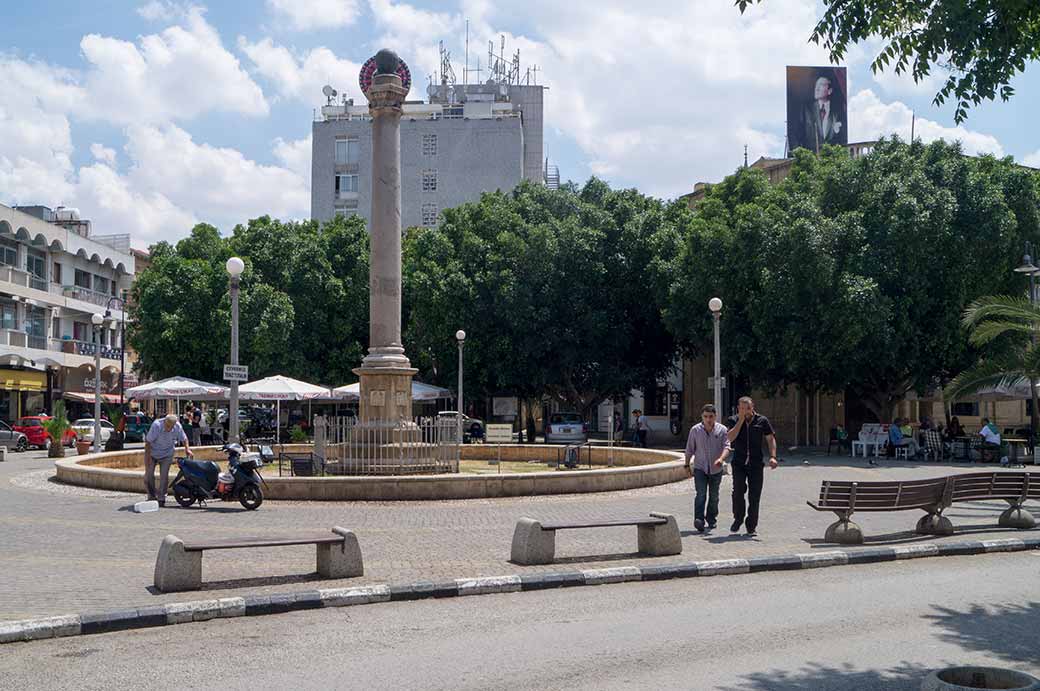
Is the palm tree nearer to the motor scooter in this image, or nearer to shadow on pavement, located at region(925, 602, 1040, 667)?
shadow on pavement, located at region(925, 602, 1040, 667)

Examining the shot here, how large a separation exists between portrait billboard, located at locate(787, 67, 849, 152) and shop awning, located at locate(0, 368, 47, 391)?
4697cm

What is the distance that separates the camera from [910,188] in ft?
113

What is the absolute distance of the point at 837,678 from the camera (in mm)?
6613

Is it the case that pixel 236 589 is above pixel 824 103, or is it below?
below

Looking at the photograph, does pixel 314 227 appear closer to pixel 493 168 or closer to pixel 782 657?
pixel 493 168

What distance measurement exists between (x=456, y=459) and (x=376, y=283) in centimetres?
412

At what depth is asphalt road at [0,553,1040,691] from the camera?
6633mm

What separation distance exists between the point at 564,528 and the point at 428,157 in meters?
63.8

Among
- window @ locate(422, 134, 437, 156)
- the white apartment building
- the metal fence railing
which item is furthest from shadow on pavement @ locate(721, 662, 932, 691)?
window @ locate(422, 134, 437, 156)

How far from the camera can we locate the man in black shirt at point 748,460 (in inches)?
521

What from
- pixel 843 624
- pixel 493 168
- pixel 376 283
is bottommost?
pixel 843 624

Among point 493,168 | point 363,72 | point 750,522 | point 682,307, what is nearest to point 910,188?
point 682,307

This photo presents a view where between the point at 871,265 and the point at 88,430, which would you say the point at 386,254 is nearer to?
the point at 871,265

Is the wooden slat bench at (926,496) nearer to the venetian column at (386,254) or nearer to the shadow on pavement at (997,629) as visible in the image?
the shadow on pavement at (997,629)
